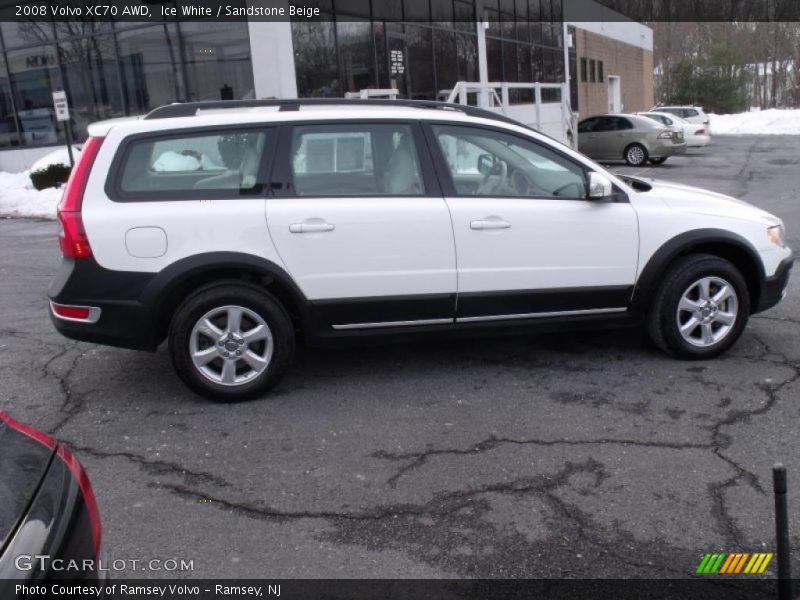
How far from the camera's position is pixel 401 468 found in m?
4.16

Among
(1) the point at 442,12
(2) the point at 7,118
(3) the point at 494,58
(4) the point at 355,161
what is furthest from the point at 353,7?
(4) the point at 355,161

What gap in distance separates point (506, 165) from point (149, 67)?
15779 mm

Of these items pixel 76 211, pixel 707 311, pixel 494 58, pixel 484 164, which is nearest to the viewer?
pixel 76 211

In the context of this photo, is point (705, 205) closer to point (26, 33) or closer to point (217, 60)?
point (217, 60)

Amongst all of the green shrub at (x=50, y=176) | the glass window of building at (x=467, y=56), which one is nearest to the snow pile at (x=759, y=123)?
the glass window of building at (x=467, y=56)

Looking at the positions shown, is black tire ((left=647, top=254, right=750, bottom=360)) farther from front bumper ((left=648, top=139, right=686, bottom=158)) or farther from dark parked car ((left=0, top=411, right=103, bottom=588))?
front bumper ((left=648, top=139, right=686, bottom=158))

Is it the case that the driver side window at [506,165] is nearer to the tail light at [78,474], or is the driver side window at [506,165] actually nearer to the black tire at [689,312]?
the black tire at [689,312]

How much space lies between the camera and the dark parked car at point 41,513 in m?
1.98

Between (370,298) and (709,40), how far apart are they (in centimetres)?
5540

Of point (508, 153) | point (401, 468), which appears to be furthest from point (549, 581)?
point (508, 153)

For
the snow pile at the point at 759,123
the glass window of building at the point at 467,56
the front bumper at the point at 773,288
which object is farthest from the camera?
the snow pile at the point at 759,123

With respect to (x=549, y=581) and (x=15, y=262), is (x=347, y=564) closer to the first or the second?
(x=549, y=581)

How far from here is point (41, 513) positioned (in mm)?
2143

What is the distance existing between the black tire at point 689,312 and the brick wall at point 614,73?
3003 cm
